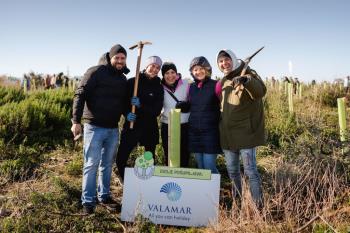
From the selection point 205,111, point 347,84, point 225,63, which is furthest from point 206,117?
point 347,84

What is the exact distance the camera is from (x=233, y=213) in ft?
12.0

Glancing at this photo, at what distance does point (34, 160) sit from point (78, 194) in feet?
6.37

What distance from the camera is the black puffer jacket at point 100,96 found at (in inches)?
171

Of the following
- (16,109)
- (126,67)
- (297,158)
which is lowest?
(297,158)

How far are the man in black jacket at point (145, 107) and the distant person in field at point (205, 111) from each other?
0.47m

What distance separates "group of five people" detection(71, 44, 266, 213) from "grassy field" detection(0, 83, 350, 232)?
1.28ft

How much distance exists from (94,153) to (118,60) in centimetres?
111

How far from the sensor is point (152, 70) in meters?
4.72

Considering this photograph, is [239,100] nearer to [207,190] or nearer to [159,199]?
[207,190]

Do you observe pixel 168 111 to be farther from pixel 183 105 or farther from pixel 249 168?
pixel 249 168

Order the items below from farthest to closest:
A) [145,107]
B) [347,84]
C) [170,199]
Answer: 1. [347,84]
2. [145,107]
3. [170,199]

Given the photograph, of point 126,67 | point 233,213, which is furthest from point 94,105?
point 233,213

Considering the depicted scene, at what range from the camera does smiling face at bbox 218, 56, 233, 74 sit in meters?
4.13

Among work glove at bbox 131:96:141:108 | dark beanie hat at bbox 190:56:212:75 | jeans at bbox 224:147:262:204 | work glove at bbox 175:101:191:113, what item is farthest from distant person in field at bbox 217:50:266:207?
work glove at bbox 131:96:141:108
